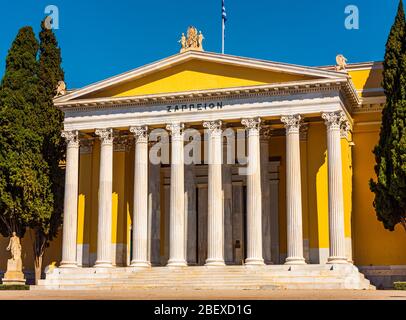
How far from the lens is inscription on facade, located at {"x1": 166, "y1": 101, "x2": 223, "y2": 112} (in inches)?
1366

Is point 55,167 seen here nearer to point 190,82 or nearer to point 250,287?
point 190,82

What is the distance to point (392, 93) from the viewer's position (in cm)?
3244

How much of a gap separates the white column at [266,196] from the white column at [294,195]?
2.48 m

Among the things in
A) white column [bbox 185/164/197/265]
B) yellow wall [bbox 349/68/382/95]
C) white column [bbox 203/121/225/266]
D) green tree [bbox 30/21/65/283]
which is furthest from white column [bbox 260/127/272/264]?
green tree [bbox 30/21/65/283]

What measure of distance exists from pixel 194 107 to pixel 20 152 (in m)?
10.4

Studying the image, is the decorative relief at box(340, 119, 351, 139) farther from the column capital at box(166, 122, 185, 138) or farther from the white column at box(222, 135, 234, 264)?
the column capital at box(166, 122, 185, 138)

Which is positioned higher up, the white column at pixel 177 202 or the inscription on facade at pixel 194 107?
the inscription on facade at pixel 194 107

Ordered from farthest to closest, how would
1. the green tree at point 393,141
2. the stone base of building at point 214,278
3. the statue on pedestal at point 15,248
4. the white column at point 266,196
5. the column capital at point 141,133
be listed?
1. the statue on pedestal at point 15,248
2. the column capital at point 141,133
3. the white column at point 266,196
4. the green tree at point 393,141
5. the stone base of building at point 214,278

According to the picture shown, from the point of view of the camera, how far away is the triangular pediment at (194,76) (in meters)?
34.0

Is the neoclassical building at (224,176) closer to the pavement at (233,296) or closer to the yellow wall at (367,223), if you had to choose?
the yellow wall at (367,223)

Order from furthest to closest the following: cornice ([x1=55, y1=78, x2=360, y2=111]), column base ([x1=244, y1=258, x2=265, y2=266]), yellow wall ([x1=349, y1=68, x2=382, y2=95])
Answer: yellow wall ([x1=349, y1=68, x2=382, y2=95]) < cornice ([x1=55, y1=78, x2=360, y2=111]) < column base ([x1=244, y1=258, x2=265, y2=266])

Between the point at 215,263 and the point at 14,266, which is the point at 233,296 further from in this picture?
the point at 14,266

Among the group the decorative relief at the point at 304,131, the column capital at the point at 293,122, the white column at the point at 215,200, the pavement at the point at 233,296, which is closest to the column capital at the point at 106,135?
the white column at the point at 215,200

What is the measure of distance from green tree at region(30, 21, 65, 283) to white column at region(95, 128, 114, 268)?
13.4ft
